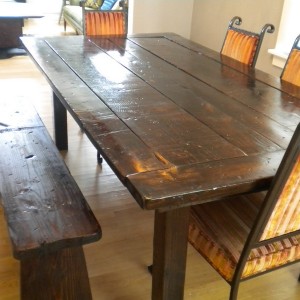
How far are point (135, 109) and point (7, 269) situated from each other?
33.2 inches

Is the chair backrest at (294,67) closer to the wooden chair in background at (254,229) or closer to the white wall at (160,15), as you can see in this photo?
the wooden chair in background at (254,229)

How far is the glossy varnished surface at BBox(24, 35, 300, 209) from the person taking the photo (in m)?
1.00

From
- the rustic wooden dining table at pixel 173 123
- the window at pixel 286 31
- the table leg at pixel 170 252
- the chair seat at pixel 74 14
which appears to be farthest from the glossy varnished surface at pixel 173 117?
the chair seat at pixel 74 14

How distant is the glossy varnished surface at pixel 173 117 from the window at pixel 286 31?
4.10 ft

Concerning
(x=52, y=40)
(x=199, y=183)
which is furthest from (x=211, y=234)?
(x=52, y=40)

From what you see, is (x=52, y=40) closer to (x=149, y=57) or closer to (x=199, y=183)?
(x=149, y=57)

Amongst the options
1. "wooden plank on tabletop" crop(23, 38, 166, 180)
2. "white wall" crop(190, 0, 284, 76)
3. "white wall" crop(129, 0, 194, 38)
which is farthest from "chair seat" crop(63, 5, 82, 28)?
"wooden plank on tabletop" crop(23, 38, 166, 180)

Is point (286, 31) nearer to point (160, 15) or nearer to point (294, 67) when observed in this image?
point (294, 67)

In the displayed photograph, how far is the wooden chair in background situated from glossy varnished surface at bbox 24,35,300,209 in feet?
0.23

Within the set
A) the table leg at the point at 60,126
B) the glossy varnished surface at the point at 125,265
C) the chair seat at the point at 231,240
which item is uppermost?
the chair seat at the point at 231,240

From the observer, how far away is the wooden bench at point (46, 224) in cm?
117

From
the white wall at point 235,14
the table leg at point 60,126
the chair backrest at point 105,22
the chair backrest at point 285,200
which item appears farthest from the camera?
the white wall at point 235,14

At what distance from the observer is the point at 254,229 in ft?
3.52

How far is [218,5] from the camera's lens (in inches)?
163
